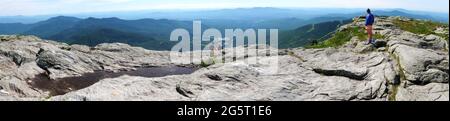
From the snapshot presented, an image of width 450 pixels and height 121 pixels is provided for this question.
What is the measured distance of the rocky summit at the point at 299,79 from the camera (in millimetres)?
27000

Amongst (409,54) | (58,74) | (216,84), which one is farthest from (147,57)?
(409,54)

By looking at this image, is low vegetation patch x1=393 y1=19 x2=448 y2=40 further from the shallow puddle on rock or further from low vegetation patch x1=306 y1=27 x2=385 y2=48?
the shallow puddle on rock

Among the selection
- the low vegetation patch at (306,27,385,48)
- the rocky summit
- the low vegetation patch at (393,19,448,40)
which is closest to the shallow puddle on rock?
the rocky summit

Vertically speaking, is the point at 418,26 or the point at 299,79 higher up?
the point at 418,26

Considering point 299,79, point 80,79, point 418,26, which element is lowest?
point 80,79

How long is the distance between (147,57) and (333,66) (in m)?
26.5

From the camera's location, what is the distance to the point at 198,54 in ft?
175

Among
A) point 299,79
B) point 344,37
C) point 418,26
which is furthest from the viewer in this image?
point 418,26

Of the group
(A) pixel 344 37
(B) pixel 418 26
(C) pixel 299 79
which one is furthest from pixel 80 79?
(B) pixel 418 26

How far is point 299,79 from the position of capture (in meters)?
30.1

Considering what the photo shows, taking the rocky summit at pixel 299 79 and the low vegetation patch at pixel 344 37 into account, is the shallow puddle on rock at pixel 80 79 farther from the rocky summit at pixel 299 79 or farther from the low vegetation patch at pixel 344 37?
the low vegetation patch at pixel 344 37

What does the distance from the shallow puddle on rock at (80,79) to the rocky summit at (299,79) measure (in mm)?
379

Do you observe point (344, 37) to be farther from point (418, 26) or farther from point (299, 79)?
point (299, 79)

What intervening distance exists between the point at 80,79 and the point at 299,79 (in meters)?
21.0
